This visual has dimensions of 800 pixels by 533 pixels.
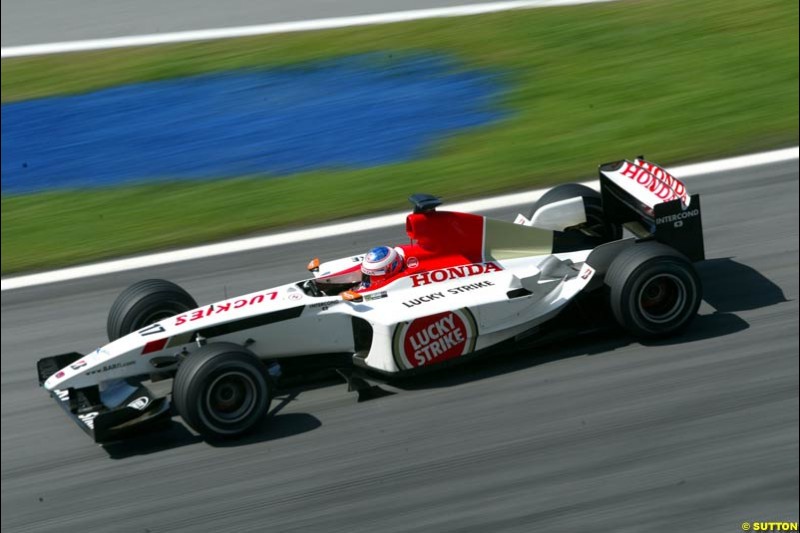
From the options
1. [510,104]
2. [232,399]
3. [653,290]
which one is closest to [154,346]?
[232,399]

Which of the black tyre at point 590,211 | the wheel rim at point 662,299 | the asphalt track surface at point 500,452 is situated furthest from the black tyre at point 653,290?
the black tyre at point 590,211

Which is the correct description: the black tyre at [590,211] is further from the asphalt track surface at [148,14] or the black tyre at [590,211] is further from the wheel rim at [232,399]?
the asphalt track surface at [148,14]

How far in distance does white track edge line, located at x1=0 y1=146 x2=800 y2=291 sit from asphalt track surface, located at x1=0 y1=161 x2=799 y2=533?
2.12 metres

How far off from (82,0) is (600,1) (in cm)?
868

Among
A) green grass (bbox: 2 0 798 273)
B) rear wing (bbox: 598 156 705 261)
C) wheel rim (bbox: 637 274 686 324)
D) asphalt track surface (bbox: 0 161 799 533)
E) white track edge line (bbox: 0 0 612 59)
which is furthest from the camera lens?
white track edge line (bbox: 0 0 612 59)

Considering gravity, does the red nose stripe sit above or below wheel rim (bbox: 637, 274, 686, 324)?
above

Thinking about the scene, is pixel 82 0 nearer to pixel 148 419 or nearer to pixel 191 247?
pixel 191 247

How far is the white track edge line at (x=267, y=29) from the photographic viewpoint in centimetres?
1581

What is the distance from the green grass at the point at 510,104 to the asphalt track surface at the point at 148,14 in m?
0.78

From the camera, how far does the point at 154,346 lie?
7562 millimetres

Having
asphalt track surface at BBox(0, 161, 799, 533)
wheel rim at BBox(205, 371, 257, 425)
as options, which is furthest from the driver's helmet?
wheel rim at BBox(205, 371, 257, 425)

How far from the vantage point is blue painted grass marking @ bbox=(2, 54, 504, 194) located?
12867 mm

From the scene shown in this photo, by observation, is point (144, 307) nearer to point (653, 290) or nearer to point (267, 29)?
point (653, 290)

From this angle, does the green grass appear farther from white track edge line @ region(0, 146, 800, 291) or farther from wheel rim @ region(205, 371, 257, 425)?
wheel rim @ region(205, 371, 257, 425)
